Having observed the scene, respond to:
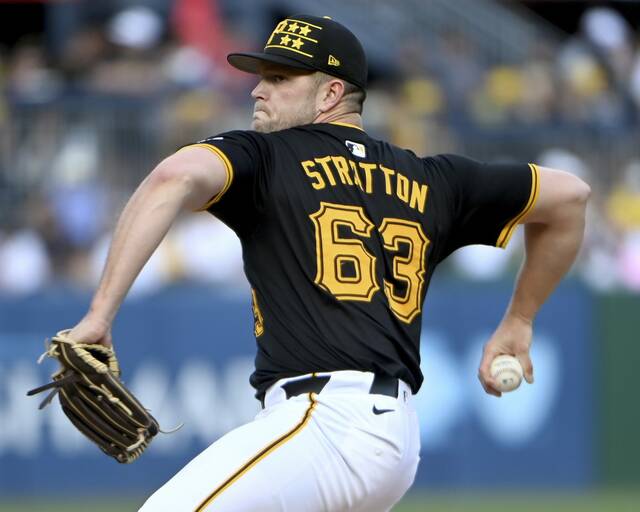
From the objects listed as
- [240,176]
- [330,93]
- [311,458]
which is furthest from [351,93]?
[311,458]

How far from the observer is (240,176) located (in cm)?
417

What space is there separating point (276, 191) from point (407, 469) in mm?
938

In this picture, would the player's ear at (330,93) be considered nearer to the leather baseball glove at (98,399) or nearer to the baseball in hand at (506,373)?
the baseball in hand at (506,373)

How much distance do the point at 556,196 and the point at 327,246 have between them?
0.93m

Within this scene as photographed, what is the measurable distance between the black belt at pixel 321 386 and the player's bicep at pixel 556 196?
0.86m

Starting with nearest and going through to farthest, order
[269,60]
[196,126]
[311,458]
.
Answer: [311,458], [269,60], [196,126]

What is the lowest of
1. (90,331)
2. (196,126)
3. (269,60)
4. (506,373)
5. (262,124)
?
(196,126)

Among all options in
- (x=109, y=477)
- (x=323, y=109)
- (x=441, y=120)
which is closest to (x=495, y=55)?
(x=441, y=120)

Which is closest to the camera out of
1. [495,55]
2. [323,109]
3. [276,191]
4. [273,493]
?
[273,493]

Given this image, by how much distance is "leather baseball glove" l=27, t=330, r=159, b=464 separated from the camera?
3797 millimetres

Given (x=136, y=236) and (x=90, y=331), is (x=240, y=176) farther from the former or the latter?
(x=90, y=331)

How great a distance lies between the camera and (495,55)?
58.2ft

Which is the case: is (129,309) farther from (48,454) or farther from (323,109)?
(323,109)

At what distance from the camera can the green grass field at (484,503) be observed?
34.1 ft
